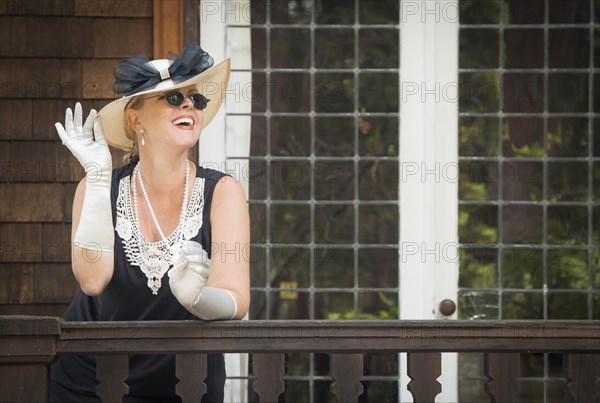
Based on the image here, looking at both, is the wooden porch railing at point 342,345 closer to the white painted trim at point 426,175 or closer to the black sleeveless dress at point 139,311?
the black sleeveless dress at point 139,311

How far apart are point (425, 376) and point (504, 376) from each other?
226 millimetres

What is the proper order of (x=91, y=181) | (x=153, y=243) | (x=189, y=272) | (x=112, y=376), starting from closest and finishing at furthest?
(x=189, y=272)
(x=112, y=376)
(x=91, y=181)
(x=153, y=243)

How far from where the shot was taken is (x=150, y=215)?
3602mm

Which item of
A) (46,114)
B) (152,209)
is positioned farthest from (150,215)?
(46,114)

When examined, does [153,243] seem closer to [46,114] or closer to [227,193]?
[227,193]

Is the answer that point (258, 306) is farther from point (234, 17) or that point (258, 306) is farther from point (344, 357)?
point (344, 357)

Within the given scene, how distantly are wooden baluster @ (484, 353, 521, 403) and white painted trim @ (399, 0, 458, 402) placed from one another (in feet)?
5.19

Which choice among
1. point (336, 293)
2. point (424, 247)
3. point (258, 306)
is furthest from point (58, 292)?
point (424, 247)

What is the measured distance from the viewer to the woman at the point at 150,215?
346 centimetres

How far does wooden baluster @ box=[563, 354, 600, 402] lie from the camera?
3.35 meters

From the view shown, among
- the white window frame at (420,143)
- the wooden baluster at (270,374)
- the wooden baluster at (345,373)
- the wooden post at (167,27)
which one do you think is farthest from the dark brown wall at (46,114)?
the wooden baluster at (345,373)

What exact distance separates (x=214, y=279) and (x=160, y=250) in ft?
0.68

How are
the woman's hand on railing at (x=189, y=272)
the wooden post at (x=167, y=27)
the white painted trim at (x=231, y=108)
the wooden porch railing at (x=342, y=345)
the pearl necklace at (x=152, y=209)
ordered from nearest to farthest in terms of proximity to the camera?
the woman's hand on railing at (x=189, y=272), the wooden porch railing at (x=342, y=345), the pearl necklace at (x=152, y=209), the wooden post at (x=167, y=27), the white painted trim at (x=231, y=108)

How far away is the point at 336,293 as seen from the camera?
16.4ft
